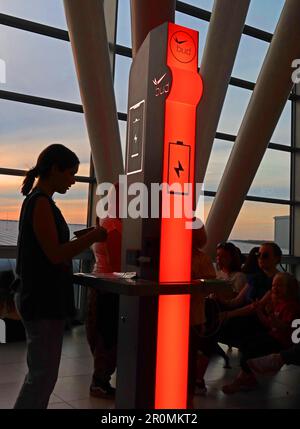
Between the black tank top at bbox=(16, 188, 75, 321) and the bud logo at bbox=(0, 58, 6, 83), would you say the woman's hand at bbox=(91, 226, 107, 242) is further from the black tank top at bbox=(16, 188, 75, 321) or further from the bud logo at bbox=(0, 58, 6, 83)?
the bud logo at bbox=(0, 58, 6, 83)

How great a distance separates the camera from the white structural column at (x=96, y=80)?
6086 millimetres

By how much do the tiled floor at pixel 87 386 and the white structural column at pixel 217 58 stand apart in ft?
9.30

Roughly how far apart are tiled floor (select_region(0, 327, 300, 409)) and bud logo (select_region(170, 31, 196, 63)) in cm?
274

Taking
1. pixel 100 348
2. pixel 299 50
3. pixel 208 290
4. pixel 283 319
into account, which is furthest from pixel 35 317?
pixel 299 50

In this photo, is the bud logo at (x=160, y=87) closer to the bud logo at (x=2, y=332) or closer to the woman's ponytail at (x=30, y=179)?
the woman's ponytail at (x=30, y=179)

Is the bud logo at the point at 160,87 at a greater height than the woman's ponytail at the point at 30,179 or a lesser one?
greater

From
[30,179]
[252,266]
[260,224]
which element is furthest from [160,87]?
[260,224]

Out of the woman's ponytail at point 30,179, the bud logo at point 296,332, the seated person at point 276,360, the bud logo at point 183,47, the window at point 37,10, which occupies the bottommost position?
the seated person at point 276,360

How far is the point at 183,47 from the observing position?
2680 mm

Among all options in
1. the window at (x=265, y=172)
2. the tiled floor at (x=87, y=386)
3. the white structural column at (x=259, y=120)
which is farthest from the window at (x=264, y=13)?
the tiled floor at (x=87, y=386)

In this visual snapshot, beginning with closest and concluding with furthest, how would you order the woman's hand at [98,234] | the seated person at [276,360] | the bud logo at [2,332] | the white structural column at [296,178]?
1. the woman's hand at [98,234]
2. the seated person at [276,360]
3. the bud logo at [2,332]
4. the white structural column at [296,178]

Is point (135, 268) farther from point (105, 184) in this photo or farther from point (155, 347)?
point (105, 184)

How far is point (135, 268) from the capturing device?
8.93 feet

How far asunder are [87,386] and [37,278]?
95.2 inches
